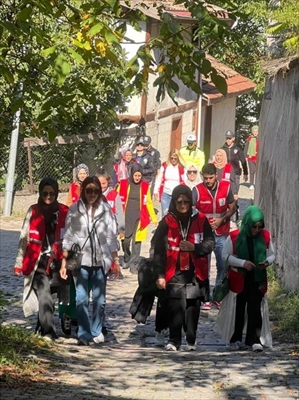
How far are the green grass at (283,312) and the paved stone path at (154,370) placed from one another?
40 centimetres

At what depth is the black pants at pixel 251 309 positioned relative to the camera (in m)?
11.1

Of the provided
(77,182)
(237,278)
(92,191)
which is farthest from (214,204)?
(92,191)

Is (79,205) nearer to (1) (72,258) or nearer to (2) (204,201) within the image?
(1) (72,258)

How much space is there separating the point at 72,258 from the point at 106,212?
572 millimetres

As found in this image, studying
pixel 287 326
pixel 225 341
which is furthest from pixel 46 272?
pixel 287 326

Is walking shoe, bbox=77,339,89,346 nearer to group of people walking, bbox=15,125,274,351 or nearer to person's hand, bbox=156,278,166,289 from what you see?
group of people walking, bbox=15,125,274,351

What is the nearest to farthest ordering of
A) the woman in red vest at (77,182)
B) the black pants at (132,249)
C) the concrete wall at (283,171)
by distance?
the concrete wall at (283,171) < the woman in red vest at (77,182) < the black pants at (132,249)

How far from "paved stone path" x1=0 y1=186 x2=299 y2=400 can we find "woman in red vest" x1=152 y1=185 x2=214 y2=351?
51 cm

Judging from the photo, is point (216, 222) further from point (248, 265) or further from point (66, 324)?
point (248, 265)

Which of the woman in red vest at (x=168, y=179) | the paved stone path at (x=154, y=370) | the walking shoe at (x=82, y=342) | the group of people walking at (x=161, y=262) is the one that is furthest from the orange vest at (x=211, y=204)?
the woman in red vest at (x=168, y=179)

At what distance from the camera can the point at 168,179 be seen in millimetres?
19438

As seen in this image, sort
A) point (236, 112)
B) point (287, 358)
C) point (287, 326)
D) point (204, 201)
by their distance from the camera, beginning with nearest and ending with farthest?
point (287, 358) → point (287, 326) → point (204, 201) → point (236, 112)

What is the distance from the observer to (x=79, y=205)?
11266 mm

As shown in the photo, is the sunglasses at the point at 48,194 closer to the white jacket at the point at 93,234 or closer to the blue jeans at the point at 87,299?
the white jacket at the point at 93,234
